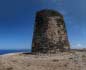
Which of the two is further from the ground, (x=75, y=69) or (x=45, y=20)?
(x=45, y=20)

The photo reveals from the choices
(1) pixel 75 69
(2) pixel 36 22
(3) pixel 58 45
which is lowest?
(1) pixel 75 69

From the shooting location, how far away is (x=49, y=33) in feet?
77.2

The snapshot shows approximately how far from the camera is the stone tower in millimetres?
23469

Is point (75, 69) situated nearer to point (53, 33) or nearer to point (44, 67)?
point (44, 67)

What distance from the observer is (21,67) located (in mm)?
17984

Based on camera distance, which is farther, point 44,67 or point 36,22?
point 36,22

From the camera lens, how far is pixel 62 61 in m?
19.0

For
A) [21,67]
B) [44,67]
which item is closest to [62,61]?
[44,67]

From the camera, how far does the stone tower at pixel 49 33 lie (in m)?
23.5

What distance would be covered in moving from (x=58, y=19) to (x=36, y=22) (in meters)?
2.29

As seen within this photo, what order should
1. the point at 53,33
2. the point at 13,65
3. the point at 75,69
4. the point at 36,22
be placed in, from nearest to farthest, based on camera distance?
the point at 75,69, the point at 13,65, the point at 53,33, the point at 36,22

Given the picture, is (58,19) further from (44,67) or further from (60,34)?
(44,67)

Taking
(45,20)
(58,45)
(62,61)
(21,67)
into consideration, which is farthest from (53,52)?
(21,67)

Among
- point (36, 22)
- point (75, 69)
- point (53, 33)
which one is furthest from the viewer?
point (36, 22)
